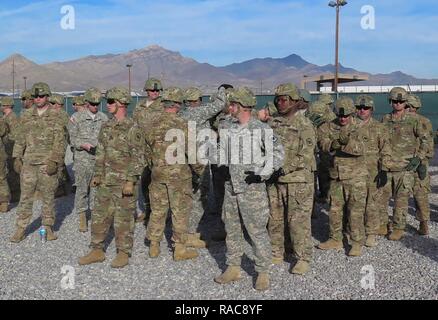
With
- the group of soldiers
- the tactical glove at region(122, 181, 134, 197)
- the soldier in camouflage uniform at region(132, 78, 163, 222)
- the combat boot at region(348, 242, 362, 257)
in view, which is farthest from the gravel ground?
the tactical glove at region(122, 181, 134, 197)

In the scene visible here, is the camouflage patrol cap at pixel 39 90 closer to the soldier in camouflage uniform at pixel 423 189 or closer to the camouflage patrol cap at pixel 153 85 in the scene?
the camouflage patrol cap at pixel 153 85

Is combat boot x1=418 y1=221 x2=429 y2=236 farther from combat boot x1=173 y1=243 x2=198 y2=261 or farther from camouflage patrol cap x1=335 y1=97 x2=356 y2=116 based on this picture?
combat boot x1=173 y1=243 x2=198 y2=261

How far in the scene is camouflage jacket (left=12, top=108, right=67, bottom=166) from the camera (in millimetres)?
6660

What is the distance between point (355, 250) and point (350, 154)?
121 centimetres

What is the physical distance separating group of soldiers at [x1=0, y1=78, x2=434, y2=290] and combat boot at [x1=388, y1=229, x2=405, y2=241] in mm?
14

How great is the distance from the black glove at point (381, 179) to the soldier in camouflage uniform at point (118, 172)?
336 centimetres

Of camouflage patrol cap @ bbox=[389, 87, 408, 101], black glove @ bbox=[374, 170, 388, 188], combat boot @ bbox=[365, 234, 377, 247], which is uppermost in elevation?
camouflage patrol cap @ bbox=[389, 87, 408, 101]

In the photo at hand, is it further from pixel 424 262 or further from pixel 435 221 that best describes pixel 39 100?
pixel 435 221

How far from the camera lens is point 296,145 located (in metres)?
5.49

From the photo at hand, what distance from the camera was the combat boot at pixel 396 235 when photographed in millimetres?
6732

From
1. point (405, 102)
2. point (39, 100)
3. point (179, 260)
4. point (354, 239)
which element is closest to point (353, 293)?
point (354, 239)

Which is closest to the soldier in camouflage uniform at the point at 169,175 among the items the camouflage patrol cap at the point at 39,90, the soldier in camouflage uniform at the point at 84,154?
the soldier in camouflage uniform at the point at 84,154
